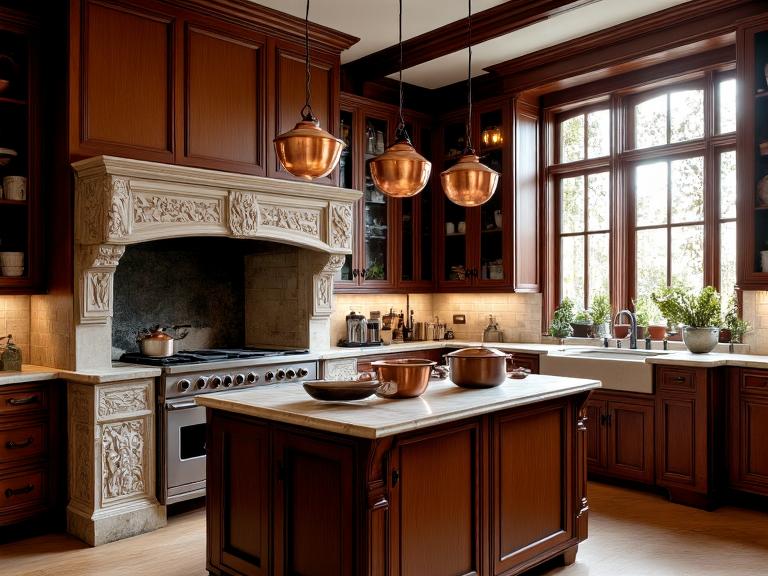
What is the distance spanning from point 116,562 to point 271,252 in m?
2.63

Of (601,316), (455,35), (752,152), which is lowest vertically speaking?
(601,316)

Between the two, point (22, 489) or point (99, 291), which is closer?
point (22, 489)

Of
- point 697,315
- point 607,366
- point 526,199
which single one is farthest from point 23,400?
point 697,315

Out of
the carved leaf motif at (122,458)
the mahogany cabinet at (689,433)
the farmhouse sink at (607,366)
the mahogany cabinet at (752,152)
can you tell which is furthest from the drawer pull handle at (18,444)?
the mahogany cabinet at (752,152)

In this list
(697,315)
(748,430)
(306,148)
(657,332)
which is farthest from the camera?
(657,332)

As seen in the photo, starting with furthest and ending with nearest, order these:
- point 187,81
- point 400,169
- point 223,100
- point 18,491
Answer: point 223,100 → point 187,81 → point 18,491 → point 400,169

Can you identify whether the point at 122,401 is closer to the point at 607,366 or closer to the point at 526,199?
the point at 607,366

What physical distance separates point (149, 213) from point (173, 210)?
16cm

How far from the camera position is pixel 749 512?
15.1 ft

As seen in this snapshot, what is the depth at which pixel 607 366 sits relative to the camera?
16.8 ft

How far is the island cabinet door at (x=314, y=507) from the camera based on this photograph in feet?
8.84

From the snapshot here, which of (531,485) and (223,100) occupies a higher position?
(223,100)

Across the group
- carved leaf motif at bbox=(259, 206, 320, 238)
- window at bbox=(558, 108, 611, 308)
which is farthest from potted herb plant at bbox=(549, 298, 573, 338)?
carved leaf motif at bbox=(259, 206, 320, 238)

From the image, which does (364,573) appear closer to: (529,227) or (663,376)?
(663,376)
